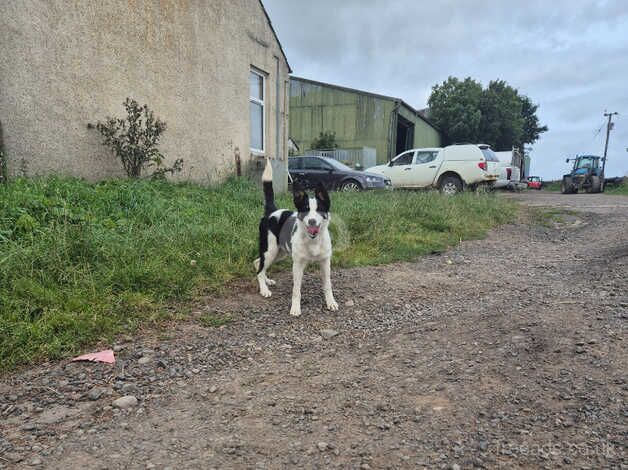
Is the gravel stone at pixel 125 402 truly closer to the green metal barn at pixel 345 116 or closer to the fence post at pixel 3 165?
the fence post at pixel 3 165

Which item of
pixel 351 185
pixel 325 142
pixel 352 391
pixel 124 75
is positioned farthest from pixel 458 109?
pixel 352 391

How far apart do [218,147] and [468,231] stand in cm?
558

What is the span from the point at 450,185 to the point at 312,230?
11793 mm

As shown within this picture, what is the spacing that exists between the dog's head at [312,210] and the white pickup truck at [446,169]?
→ 11.0 metres

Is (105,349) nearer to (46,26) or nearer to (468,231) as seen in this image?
(46,26)

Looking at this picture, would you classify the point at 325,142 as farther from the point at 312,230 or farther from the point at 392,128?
the point at 312,230

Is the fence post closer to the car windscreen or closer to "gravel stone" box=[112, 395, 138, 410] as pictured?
"gravel stone" box=[112, 395, 138, 410]

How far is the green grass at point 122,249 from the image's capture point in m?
2.70

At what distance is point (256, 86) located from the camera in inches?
421

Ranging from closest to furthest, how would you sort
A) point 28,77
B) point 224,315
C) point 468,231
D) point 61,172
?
point 224,315, point 28,77, point 61,172, point 468,231

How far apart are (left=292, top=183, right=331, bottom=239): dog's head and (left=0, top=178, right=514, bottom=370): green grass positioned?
→ 3.34 feet

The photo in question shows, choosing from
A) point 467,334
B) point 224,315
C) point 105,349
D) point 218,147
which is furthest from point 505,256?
point 218,147

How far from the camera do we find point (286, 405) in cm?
200

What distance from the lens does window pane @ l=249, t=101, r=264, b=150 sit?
10.6 m
